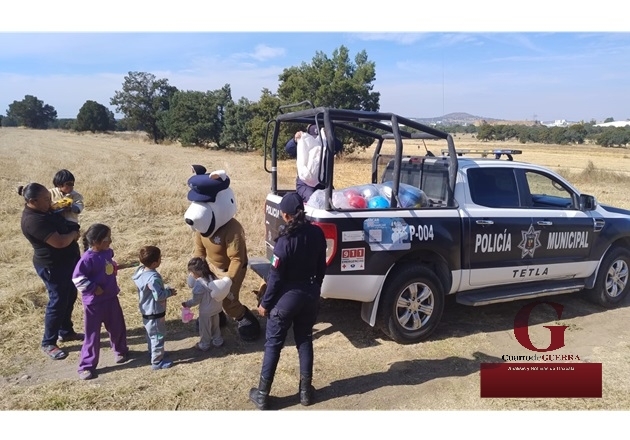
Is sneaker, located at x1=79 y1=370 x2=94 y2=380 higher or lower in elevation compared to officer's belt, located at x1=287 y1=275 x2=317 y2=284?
lower

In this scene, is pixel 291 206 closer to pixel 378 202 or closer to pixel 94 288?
pixel 378 202

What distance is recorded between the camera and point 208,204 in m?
4.56

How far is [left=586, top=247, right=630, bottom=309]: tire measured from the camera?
19.4 feet

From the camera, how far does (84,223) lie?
9.92m

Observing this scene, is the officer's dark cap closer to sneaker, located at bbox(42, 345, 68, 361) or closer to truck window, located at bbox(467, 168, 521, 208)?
truck window, located at bbox(467, 168, 521, 208)

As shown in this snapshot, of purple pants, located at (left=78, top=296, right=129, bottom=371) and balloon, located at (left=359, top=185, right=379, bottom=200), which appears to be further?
balloon, located at (left=359, top=185, right=379, bottom=200)

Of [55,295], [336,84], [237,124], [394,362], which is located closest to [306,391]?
[394,362]

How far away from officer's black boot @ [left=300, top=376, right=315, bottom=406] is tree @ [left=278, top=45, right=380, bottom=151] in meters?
27.3

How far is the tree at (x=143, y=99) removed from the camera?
7366 cm

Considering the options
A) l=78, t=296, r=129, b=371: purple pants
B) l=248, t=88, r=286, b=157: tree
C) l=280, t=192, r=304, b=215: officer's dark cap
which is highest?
l=248, t=88, r=286, b=157: tree

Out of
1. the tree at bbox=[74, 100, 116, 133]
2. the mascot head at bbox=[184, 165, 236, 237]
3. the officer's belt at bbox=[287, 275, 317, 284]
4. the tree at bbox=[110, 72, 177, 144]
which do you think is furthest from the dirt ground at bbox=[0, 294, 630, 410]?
the tree at bbox=[74, 100, 116, 133]

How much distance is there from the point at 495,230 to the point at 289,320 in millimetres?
2666

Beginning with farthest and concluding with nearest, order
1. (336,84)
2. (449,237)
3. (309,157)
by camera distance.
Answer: (336,84) < (309,157) < (449,237)

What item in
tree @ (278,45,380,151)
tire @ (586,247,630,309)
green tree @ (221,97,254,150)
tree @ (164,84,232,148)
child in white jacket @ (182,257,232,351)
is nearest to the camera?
child in white jacket @ (182,257,232,351)
